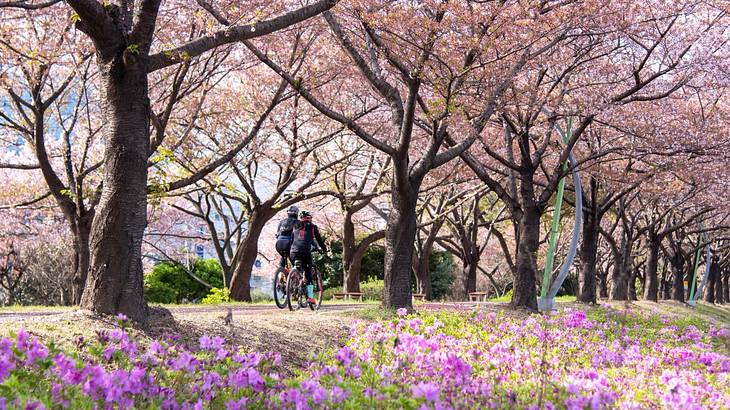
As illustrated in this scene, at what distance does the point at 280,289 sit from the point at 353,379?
326 inches

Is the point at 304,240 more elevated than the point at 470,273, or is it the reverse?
the point at 304,240

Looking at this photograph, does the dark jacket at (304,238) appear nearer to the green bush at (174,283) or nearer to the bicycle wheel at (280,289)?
the bicycle wheel at (280,289)

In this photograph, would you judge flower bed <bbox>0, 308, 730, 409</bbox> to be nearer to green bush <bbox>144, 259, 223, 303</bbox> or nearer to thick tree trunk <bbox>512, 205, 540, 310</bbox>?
thick tree trunk <bbox>512, 205, 540, 310</bbox>

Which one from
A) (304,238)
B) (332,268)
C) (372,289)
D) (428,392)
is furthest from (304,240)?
(332,268)

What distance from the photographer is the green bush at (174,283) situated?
3195 cm

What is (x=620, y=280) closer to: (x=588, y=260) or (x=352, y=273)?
(x=588, y=260)

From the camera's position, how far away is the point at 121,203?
796 centimetres

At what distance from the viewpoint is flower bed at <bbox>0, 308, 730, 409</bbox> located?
3.62 meters

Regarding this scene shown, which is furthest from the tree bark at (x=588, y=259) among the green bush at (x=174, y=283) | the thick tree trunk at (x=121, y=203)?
the green bush at (x=174, y=283)

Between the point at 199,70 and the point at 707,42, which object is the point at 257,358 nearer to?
the point at 199,70

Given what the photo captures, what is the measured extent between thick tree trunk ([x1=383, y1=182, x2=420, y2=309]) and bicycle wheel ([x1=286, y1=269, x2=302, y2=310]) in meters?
1.69

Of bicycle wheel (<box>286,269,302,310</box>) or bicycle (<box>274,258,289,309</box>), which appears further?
bicycle (<box>274,258,289,309</box>)

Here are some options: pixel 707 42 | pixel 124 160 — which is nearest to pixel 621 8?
pixel 707 42

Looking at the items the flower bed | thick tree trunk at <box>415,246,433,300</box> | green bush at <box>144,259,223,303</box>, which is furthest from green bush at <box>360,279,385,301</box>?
the flower bed
